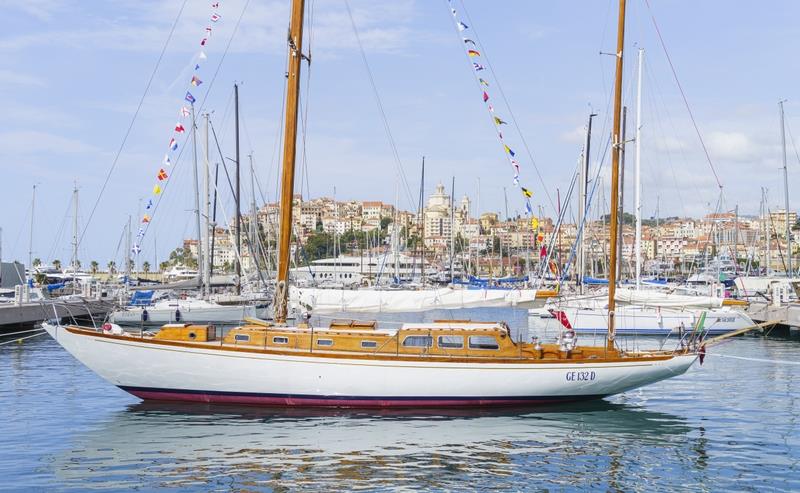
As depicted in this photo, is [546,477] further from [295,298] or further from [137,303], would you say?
[137,303]

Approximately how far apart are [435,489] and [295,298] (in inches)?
772

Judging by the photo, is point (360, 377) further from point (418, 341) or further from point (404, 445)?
point (404, 445)

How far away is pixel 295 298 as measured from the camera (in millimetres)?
32938

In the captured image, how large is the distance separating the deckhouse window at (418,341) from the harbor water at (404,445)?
1.72m

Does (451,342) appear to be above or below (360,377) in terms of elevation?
above

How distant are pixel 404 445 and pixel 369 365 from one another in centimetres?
304

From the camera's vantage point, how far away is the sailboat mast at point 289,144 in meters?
21.9

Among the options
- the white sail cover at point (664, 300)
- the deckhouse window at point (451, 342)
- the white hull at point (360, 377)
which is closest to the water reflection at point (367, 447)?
the white hull at point (360, 377)

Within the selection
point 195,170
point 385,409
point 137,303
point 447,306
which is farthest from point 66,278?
point 385,409

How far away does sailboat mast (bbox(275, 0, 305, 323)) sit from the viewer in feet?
72.0

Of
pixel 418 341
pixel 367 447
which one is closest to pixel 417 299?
pixel 418 341

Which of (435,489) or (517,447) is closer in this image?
(435,489)

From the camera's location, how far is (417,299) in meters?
28.5

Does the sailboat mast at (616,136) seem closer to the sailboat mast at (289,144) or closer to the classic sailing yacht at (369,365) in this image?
the classic sailing yacht at (369,365)
